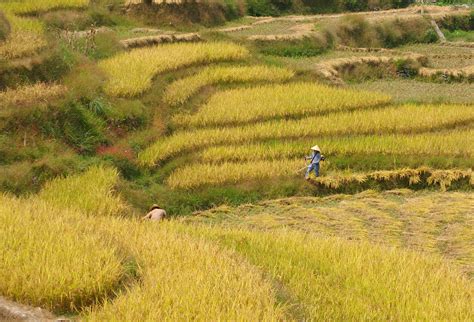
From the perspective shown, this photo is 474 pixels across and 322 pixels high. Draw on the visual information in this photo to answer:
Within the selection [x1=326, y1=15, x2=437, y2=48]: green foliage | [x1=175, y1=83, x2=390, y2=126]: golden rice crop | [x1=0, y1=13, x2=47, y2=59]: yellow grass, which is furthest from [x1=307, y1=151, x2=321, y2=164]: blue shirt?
[x1=326, y1=15, x2=437, y2=48]: green foliage

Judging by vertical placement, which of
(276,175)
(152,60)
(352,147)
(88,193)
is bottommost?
(276,175)

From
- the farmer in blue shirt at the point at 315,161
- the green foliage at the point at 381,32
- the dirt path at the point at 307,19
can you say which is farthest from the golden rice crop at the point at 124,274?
the green foliage at the point at 381,32

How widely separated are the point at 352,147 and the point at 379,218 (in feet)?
8.92

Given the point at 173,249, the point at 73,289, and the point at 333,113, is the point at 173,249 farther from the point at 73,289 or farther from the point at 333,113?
the point at 333,113

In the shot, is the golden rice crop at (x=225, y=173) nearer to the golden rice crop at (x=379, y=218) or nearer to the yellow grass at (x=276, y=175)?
the yellow grass at (x=276, y=175)

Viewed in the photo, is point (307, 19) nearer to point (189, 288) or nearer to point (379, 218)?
point (379, 218)

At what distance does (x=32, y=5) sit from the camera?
17.0m

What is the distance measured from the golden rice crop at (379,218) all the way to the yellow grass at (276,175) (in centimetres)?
33

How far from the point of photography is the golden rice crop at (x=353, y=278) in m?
5.47

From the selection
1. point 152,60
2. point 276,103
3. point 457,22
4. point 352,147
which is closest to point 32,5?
point 152,60

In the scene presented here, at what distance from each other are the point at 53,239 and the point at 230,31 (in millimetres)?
16771

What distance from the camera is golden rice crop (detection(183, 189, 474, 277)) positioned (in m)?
8.59

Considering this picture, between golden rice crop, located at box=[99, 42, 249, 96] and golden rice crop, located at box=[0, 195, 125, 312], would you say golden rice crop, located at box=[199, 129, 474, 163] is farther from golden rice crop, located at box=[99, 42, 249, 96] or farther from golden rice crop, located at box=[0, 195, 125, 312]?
golden rice crop, located at box=[0, 195, 125, 312]

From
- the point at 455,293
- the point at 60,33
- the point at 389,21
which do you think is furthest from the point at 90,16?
the point at 455,293
